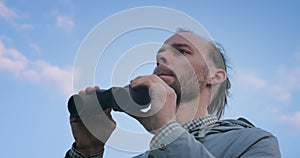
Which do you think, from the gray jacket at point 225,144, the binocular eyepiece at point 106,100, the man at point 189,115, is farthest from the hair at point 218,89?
the binocular eyepiece at point 106,100

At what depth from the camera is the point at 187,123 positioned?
191 cm

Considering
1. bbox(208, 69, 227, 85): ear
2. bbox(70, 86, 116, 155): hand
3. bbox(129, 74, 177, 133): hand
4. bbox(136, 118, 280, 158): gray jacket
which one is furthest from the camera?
bbox(208, 69, 227, 85): ear

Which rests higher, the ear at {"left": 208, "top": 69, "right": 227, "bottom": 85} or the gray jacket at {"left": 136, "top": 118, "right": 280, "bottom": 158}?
the ear at {"left": 208, "top": 69, "right": 227, "bottom": 85}

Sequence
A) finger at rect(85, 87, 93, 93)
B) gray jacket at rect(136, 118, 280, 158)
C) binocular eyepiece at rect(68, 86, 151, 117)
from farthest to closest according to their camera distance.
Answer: finger at rect(85, 87, 93, 93) < binocular eyepiece at rect(68, 86, 151, 117) < gray jacket at rect(136, 118, 280, 158)

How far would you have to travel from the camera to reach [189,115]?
1.94 meters

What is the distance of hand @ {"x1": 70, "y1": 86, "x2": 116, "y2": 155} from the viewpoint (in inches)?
77.2

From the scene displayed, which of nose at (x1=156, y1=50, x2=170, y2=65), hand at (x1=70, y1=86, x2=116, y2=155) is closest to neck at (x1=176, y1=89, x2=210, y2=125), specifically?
nose at (x1=156, y1=50, x2=170, y2=65)

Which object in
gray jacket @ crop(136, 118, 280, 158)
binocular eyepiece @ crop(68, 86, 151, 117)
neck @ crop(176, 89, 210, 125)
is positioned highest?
binocular eyepiece @ crop(68, 86, 151, 117)

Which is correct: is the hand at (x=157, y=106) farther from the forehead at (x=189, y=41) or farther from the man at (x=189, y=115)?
the forehead at (x=189, y=41)

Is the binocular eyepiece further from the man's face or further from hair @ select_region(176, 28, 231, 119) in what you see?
hair @ select_region(176, 28, 231, 119)

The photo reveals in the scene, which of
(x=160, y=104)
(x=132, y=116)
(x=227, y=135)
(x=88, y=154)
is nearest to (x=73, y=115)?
(x=88, y=154)

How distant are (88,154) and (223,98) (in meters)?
0.72

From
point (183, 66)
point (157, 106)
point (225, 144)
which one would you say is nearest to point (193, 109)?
point (183, 66)

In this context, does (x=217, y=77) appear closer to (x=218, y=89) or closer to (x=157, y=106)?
(x=218, y=89)
